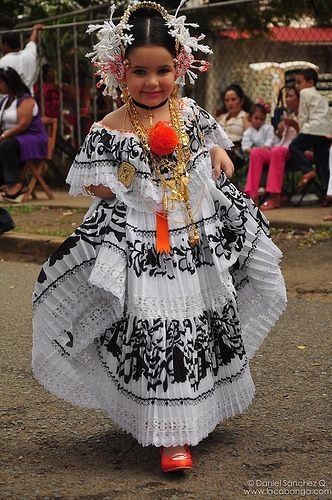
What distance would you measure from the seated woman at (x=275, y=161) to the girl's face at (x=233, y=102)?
62cm

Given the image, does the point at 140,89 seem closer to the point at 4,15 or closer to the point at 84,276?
the point at 84,276

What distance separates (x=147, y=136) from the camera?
13.1 feet

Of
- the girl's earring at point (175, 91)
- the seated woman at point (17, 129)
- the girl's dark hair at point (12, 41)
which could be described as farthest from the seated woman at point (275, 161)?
the girl's earring at point (175, 91)

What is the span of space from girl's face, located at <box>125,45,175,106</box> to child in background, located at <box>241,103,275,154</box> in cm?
657

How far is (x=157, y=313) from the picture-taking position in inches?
150

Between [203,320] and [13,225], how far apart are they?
6177 millimetres

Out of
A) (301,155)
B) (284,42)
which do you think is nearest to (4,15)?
(284,42)

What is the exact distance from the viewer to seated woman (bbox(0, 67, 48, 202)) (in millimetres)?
11711

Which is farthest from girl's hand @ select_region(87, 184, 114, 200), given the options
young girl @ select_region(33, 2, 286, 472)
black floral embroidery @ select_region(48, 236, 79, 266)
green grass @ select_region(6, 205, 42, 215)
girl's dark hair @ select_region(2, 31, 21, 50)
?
girl's dark hair @ select_region(2, 31, 21, 50)

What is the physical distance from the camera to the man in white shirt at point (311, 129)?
32.6ft

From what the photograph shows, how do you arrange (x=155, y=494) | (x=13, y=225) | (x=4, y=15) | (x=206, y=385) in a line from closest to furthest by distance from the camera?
(x=155, y=494) → (x=206, y=385) → (x=13, y=225) → (x=4, y=15)

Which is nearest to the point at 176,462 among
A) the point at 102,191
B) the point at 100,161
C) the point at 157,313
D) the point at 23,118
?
the point at 157,313

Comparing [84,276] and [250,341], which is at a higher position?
[84,276]

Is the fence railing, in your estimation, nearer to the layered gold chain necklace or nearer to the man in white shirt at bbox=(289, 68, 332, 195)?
the man in white shirt at bbox=(289, 68, 332, 195)
